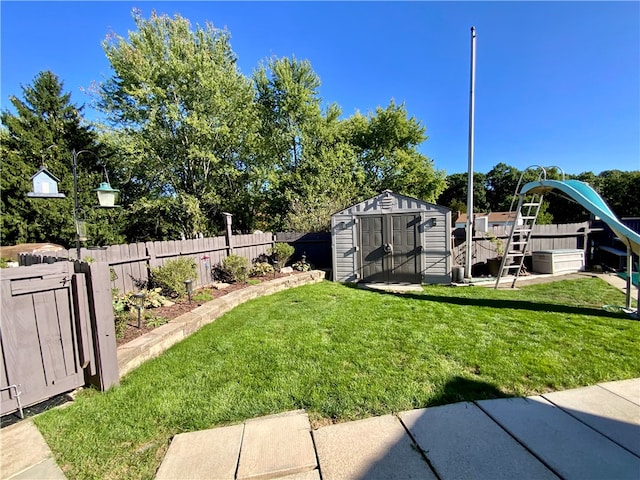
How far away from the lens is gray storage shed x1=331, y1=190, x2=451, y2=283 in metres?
7.75

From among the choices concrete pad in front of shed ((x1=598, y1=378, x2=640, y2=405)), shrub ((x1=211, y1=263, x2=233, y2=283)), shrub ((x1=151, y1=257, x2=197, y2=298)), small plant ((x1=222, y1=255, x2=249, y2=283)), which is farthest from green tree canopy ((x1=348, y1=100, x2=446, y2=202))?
concrete pad in front of shed ((x1=598, y1=378, x2=640, y2=405))

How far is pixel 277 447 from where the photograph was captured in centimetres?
203

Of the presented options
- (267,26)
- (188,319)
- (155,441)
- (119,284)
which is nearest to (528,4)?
(267,26)

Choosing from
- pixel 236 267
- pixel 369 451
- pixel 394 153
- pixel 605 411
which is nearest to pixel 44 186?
pixel 236 267

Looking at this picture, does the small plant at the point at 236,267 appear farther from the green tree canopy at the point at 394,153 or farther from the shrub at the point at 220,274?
the green tree canopy at the point at 394,153

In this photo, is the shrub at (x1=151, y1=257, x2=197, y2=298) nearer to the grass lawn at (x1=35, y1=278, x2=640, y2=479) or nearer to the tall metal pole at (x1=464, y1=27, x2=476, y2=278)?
the grass lawn at (x1=35, y1=278, x2=640, y2=479)

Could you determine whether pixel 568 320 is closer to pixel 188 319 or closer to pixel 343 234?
pixel 343 234

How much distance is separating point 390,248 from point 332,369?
5373 millimetres

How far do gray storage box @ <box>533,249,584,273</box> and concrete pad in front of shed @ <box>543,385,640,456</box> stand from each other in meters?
8.09

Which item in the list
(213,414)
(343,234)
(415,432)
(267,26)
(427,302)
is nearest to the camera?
(415,432)

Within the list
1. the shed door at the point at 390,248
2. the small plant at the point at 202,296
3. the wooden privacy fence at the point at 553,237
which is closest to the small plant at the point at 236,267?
the small plant at the point at 202,296

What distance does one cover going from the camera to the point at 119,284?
18.2 feet

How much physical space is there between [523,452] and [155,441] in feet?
8.55

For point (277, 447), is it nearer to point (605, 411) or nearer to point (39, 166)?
point (605, 411)
